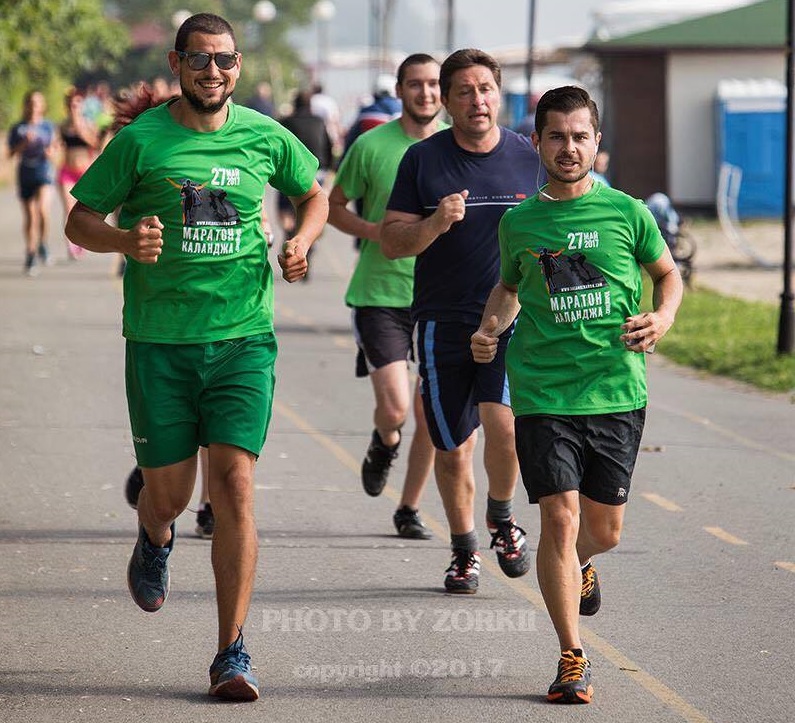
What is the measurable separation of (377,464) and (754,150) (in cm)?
2271

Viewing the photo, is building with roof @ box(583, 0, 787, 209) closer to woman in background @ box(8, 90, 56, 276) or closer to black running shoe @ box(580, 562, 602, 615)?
woman in background @ box(8, 90, 56, 276)

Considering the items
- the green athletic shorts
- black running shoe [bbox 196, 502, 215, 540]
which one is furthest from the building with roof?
the green athletic shorts

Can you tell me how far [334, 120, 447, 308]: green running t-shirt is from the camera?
27.8 ft

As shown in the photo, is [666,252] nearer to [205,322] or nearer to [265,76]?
[205,322]

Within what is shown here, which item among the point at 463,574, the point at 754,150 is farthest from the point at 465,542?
the point at 754,150

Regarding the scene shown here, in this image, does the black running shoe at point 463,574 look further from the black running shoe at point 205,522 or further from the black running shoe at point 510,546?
the black running shoe at point 205,522

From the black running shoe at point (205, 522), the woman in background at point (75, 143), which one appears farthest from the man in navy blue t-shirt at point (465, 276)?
the woman in background at point (75, 143)

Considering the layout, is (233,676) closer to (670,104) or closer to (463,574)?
(463,574)

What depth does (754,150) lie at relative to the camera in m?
30.3

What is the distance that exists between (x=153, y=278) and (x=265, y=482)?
3932 mm

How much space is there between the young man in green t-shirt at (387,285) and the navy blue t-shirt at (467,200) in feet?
3.38

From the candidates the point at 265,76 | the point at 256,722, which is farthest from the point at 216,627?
the point at 265,76

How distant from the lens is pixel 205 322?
6.05m

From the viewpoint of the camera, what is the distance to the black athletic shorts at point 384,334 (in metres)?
8.46
